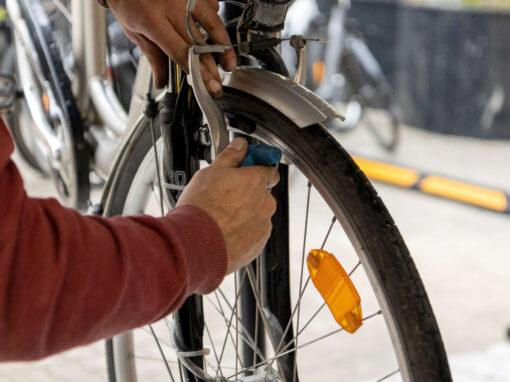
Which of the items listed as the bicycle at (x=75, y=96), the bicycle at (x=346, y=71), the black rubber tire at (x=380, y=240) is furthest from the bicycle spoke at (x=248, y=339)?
the bicycle at (x=346, y=71)

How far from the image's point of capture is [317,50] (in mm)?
5137

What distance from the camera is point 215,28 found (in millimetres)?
1436

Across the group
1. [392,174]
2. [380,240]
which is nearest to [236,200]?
[380,240]

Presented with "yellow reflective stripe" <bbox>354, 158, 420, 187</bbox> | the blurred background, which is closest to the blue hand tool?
the blurred background

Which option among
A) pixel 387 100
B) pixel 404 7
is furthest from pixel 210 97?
pixel 404 7

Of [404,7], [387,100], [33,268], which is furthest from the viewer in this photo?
[404,7]

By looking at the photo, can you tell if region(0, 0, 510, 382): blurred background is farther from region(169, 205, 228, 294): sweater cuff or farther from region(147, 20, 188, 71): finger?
region(169, 205, 228, 294): sweater cuff

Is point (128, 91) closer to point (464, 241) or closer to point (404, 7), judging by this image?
point (464, 241)

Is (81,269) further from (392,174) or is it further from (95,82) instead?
(392,174)

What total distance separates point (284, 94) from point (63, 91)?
1.28 meters

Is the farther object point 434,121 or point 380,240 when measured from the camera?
point 434,121

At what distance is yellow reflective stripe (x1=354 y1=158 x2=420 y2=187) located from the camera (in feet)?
14.1

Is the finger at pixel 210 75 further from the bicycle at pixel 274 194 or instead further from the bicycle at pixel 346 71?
the bicycle at pixel 346 71

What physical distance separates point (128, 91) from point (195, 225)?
1.56 meters
